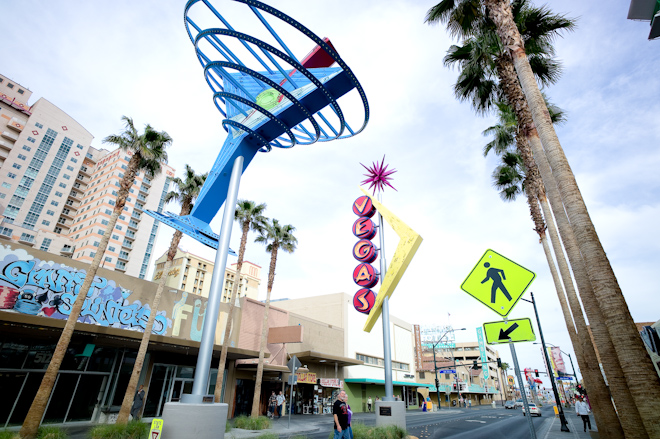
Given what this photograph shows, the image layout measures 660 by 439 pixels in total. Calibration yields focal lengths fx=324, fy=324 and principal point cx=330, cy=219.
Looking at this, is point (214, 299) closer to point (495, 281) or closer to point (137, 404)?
point (495, 281)

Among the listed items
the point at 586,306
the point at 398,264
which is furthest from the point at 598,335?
the point at 398,264

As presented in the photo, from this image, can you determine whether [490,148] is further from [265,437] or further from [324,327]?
[324,327]

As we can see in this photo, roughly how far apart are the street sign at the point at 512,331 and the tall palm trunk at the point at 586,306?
212cm

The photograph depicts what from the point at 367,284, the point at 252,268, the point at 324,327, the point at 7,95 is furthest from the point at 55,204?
the point at 367,284

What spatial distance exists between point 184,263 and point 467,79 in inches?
3554

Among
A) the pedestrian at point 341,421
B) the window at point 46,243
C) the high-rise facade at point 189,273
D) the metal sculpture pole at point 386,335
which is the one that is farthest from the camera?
the high-rise facade at point 189,273

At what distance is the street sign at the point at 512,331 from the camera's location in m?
5.50

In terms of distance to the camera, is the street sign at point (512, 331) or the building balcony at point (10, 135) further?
the building balcony at point (10, 135)

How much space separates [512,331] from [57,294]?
18.7 m

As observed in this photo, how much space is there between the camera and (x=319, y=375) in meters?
32.0

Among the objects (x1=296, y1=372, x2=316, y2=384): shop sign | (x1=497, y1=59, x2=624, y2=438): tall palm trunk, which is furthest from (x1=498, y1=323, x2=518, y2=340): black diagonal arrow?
(x1=296, y1=372, x2=316, y2=384): shop sign

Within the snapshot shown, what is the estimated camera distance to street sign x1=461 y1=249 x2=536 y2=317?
18.4 feet

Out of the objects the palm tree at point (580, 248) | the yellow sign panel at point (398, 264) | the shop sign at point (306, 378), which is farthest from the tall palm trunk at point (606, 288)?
the shop sign at point (306, 378)

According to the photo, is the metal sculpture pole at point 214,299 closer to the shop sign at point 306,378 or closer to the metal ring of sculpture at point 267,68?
the metal ring of sculpture at point 267,68
